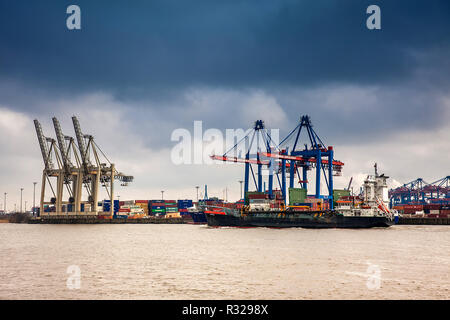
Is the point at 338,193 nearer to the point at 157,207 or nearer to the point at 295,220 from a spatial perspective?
the point at 295,220

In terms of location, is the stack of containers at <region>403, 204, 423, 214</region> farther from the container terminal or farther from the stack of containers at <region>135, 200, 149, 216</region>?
the stack of containers at <region>135, 200, 149, 216</region>

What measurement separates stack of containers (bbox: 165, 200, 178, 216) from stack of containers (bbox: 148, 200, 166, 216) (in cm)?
148

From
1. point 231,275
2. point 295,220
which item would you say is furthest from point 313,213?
point 231,275

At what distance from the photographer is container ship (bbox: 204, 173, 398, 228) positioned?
86.4 m

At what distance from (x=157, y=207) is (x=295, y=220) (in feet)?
322

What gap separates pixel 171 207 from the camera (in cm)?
17975

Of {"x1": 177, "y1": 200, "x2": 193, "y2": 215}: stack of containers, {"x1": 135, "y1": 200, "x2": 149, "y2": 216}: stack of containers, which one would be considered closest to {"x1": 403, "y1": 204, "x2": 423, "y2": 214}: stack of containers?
{"x1": 177, "y1": 200, "x2": 193, "y2": 215}: stack of containers

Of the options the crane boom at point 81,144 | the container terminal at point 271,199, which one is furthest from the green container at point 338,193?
the crane boom at point 81,144

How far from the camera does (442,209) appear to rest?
125188 mm

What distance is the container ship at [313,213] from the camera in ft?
284

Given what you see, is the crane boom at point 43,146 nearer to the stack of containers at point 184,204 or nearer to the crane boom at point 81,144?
the crane boom at point 81,144

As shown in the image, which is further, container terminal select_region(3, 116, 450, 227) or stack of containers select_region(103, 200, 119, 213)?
stack of containers select_region(103, 200, 119, 213)

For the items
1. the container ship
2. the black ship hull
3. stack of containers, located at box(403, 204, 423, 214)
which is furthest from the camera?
stack of containers, located at box(403, 204, 423, 214)

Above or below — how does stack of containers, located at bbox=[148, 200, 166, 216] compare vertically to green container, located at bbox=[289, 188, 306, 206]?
below
